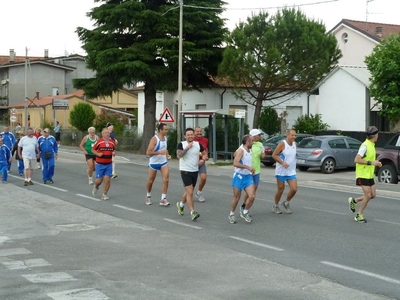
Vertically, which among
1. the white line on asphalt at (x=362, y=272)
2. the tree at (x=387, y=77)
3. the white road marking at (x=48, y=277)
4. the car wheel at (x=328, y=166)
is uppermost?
the tree at (x=387, y=77)

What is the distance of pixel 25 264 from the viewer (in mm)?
9555

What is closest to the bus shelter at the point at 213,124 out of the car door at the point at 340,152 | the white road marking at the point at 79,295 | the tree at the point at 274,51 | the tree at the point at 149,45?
the tree at the point at 274,51

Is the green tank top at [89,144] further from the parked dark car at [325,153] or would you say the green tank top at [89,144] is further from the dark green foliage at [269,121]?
the dark green foliage at [269,121]

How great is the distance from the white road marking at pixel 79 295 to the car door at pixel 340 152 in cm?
2139

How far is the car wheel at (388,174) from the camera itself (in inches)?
874

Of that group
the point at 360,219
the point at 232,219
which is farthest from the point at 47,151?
the point at 360,219

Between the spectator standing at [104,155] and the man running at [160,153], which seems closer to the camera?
the man running at [160,153]

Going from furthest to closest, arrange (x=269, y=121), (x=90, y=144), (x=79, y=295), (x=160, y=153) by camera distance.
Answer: (x=269, y=121), (x=90, y=144), (x=160, y=153), (x=79, y=295)

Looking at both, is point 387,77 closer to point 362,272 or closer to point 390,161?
point 390,161

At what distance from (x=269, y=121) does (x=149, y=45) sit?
11037 millimetres

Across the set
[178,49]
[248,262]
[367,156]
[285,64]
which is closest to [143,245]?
[248,262]

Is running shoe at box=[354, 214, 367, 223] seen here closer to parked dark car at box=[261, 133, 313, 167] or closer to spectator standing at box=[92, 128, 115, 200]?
spectator standing at box=[92, 128, 115, 200]

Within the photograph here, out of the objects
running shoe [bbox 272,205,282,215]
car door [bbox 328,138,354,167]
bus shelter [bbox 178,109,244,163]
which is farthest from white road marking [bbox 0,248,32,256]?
bus shelter [bbox 178,109,244,163]

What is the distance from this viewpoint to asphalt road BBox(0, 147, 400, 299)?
26.8ft
